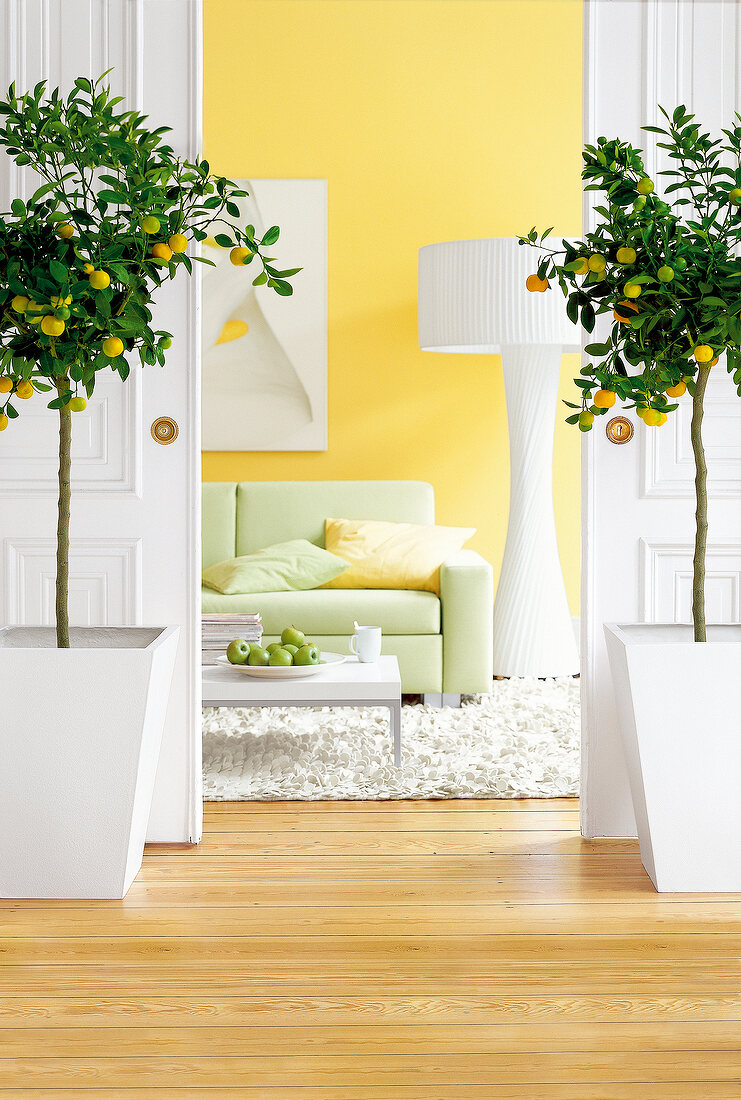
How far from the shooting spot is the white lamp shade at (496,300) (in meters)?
4.30

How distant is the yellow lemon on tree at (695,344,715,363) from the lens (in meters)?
2.23

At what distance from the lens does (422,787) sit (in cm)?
321

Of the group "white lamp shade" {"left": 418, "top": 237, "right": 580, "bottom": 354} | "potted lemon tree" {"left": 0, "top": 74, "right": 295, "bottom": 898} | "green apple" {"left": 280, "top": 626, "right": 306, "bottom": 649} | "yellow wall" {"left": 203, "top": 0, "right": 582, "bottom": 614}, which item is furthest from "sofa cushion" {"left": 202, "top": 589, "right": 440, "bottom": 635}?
"potted lemon tree" {"left": 0, "top": 74, "right": 295, "bottom": 898}

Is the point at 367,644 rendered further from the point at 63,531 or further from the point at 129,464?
the point at 63,531

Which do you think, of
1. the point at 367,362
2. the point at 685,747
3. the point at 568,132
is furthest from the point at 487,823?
the point at 568,132

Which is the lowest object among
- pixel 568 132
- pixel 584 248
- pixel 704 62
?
pixel 584 248

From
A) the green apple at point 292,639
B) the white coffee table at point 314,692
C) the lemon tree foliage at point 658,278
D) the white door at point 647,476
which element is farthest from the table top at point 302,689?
the lemon tree foliage at point 658,278

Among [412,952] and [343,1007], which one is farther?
[412,952]

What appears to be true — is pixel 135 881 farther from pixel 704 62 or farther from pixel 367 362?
pixel 367 362

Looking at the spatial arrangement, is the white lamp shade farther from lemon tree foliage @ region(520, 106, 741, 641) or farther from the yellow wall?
lemon tree foliage @ region(520, 106, 741, 641)

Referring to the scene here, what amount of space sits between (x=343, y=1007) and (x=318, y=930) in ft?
1.12

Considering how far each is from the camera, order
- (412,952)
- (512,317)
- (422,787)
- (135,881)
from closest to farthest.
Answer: (412,952) < (135,881) < (422,787) < (512,317)

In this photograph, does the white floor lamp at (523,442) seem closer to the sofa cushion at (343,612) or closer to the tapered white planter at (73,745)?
the sofa cushion at (343,612)

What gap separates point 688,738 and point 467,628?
75.3 inches
